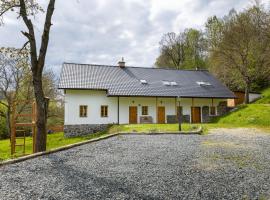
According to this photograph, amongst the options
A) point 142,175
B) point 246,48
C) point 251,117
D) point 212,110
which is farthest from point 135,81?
point 142,175

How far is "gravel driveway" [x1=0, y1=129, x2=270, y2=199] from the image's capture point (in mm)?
4863

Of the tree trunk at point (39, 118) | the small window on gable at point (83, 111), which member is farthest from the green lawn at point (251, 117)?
the tree trunk at point (39, 118)

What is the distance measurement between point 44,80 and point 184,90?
14871 mm

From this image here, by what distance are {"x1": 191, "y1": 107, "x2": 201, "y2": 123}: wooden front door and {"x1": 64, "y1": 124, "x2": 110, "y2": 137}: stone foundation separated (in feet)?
28.9

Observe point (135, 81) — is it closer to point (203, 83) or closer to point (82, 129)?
point (82, 129)

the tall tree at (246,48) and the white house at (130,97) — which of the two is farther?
the tall tree at (246,48)

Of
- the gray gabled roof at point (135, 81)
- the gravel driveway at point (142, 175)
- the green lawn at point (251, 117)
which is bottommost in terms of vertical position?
the gravel driveway at point (142, 175)

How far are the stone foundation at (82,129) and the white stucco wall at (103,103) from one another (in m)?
0.28

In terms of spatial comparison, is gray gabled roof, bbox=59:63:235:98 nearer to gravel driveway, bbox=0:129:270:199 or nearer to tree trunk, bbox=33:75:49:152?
tree trunk, bbox=33:75:49:152

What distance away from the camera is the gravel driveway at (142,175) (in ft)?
16.0

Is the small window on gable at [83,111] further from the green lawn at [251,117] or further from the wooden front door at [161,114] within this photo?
the green lawn at [251,117]

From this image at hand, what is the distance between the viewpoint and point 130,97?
25328 mm

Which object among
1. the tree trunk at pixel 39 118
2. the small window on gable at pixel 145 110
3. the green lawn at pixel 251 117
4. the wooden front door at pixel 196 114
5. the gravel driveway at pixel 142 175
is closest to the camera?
the gravel driveway at pixel 142 175

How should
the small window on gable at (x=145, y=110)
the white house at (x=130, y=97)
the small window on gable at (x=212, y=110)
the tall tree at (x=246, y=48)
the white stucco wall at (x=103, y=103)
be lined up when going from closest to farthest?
the white stucco wall at (x=103, y=103)
the white house at (x=130, y=97)
the small window on gable at (x=145, y=110)
the small window on gable at (x=212, y=110)
the tall tree at (x=246, y=48)
